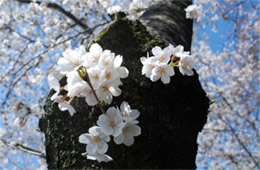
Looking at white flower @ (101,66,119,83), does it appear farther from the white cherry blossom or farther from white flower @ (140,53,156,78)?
white flower @ (140,53,156,78)

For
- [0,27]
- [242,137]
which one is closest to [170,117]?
[0,27]

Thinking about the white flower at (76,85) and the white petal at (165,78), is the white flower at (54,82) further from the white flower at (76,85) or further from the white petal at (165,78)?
the white petal at (165,78)

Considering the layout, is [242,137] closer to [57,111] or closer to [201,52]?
[201,52]

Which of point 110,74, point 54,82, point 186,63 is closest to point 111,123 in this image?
point 110,74

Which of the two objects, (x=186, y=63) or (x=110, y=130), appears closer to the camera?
(x=110, y=130)

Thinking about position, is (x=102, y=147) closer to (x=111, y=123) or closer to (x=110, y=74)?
(x=111, y=123)

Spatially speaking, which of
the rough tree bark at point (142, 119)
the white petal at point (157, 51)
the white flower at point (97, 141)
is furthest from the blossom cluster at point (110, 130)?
the white petal at point (157, 51)
